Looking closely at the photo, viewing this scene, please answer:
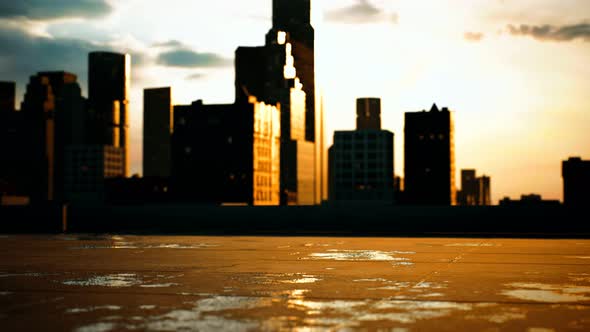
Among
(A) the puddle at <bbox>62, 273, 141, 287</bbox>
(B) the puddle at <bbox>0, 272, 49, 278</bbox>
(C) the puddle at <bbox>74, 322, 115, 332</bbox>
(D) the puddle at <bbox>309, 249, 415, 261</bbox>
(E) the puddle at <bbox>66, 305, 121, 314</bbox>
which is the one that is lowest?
(D) the puddle at <bbox>309, 249, 415, 261</bbox>

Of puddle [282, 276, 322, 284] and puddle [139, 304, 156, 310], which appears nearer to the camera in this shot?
puddle [139, 304, 156, 310]

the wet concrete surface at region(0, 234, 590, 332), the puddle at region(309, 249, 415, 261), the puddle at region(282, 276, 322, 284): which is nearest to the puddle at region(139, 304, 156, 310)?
the wet concrete surface at region(0, 234, 590, 332)

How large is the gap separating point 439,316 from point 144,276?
8.13 m

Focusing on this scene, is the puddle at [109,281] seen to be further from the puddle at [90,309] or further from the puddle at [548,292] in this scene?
the puddle at [548,292]

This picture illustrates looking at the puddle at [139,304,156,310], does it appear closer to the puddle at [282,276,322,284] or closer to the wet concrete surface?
the wet concrete surface

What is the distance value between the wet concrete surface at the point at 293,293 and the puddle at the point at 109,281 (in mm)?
21

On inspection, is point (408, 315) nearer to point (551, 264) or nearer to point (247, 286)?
point (247, 286)

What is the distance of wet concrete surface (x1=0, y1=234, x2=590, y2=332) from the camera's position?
1028cm

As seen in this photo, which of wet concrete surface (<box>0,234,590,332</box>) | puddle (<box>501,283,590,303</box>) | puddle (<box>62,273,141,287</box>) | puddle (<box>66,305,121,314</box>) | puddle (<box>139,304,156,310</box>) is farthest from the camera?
puddle (<box>62,273,141,287</box>)

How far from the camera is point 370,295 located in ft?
43.4

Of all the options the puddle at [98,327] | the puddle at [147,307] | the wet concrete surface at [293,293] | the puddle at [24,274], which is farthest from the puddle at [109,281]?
the puddle at [98,327]

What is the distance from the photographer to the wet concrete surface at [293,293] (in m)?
10.3

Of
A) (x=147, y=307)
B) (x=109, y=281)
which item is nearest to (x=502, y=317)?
(x=147, y=307)

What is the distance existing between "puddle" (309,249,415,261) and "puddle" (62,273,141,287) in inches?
298
